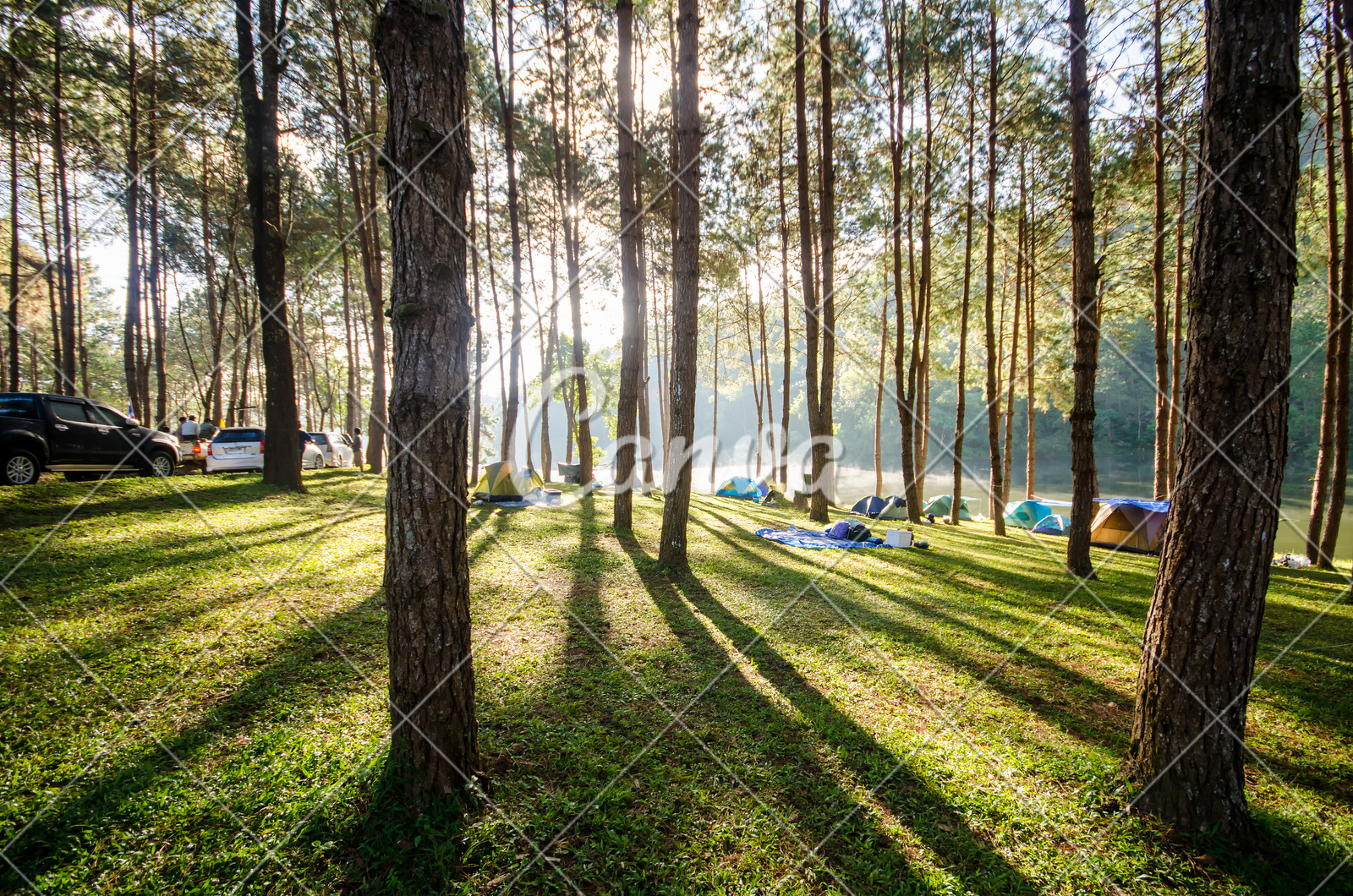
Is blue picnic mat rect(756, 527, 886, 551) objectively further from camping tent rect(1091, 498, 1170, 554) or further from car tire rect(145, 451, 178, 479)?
car tire rect(145, 451, 178, 479)

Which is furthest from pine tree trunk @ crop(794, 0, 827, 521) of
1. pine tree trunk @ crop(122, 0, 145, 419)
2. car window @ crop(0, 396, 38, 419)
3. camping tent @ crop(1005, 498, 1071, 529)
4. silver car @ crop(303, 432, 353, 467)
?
silver car @ crop(303, 432, 353, 467)

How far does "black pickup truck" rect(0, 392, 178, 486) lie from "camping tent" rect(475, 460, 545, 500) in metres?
5.82

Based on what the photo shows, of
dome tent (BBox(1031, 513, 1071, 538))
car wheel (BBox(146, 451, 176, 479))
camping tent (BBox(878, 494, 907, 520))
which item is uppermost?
car wheel (BBox(146, 451, 176, 479))

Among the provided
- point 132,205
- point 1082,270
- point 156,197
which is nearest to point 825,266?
point 1082,270

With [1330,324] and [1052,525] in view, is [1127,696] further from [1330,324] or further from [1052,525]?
[1052,525]

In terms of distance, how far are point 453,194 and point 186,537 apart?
21.3ft

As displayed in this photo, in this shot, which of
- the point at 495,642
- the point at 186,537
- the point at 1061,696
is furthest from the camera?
the point at 186,537

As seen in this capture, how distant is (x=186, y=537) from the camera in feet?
19.8

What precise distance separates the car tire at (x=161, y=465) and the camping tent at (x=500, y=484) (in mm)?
5674

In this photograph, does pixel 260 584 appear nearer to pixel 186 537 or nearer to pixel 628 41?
pixel 186 537

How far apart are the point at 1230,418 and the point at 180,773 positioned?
5.39 meters

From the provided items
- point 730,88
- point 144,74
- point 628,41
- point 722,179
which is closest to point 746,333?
point 722,179

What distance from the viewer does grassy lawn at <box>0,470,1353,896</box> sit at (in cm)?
215

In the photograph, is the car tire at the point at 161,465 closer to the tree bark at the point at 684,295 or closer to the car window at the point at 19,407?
the car window at the point at 19,407
